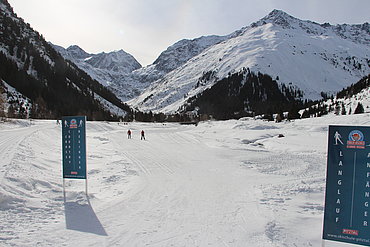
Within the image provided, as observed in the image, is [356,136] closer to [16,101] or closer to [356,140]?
[356,140]

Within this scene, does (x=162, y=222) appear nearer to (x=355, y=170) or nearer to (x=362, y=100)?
(x=355, y=170)

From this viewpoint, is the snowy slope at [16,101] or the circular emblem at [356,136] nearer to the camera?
the circular emblem at [356,136]

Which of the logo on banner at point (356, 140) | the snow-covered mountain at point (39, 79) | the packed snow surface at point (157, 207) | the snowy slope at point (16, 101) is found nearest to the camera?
the logo on banner at point (356, 140)

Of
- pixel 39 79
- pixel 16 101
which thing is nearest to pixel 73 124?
pixel 16 101

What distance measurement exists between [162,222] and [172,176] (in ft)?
18.4

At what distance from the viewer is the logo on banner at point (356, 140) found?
4.30 m

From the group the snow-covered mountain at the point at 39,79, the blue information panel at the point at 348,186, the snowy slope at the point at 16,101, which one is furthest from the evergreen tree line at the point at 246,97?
the blue information panel at the point at 348,186

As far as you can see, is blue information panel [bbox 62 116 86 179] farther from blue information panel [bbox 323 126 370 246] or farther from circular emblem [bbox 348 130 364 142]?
circular emblem [bbox 348 130 364 142]

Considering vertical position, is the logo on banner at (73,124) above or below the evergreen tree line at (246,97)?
below

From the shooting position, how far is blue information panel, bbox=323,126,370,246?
170 inches

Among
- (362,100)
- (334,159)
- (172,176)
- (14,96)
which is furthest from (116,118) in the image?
(334,159)

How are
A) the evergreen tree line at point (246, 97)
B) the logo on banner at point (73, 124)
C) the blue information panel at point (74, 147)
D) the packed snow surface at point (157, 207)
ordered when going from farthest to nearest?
the evergreen tree line at point (246, 97), the logo on banner at point (73, 124), the blue information panel at point (74, 147), the packed snow surface at point (157, 207)

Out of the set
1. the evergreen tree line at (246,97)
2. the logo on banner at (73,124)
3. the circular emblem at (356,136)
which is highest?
the evergreen tree line at (246,97)

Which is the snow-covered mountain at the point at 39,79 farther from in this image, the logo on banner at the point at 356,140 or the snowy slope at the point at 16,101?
the logo on banner at the point at 356,140
